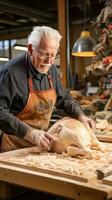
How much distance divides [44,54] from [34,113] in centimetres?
47

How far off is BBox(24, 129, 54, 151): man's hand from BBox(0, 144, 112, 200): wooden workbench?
0.46ft

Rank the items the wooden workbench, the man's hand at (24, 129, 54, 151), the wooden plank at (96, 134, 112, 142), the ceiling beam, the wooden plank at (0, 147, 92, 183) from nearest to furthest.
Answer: the wooden workbench < the wooden plank at (0, 147, 92, 183) < the man's hand at (24, 129, 54, 151) < the wooden plank at (96, 134, 112, 142) < the ceiling beam

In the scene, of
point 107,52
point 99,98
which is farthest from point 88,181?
point 99,98

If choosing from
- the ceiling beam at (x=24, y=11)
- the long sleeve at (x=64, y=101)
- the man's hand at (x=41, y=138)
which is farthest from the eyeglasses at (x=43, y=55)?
the ceiling beam at (x=24, y=11)

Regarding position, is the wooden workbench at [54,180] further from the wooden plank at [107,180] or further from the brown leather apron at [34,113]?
the brown leather apron at [34,113]

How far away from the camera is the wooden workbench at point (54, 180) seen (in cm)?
154

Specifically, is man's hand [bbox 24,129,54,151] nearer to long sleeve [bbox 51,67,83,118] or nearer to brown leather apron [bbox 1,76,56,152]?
brown leather apron [bbox 1,76,56,152]

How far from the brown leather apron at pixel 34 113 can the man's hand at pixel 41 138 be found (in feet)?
1.28

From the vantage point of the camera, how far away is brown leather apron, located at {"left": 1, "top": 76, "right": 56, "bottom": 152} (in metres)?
2.53

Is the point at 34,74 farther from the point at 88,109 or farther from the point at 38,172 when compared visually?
the point at 88,109

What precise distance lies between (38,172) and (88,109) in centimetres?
268

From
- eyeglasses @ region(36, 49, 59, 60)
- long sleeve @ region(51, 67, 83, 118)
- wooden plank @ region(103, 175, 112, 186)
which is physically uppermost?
eyeglasses @ region(36, 49, 59, 60)

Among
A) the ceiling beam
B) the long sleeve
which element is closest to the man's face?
the long sleeve

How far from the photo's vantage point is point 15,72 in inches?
96.6
